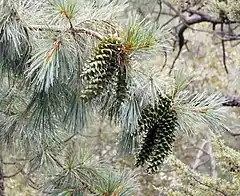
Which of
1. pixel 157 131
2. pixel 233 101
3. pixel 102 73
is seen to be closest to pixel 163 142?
pixel 157 131

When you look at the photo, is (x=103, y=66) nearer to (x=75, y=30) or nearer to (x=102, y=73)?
(x=102, y=73)

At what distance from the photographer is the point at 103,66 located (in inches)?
42.5

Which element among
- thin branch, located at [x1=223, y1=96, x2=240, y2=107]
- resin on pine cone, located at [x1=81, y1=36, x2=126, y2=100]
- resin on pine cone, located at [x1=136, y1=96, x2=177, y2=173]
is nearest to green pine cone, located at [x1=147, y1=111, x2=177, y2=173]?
resin on pine cone, located at [x1=136, y1=96, x2=177, y2=173]

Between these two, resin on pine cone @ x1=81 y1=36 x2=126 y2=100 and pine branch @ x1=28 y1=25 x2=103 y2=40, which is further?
pine branch @ x1=28 y1=25 x2=103 y2=40

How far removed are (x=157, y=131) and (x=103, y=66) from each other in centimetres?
24

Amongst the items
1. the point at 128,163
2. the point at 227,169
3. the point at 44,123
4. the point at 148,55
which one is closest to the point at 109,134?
the point at 128,163

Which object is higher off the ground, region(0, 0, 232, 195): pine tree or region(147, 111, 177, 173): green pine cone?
region(0, 0, 232, 195): pine tree

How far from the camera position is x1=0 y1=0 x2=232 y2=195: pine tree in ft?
3.59

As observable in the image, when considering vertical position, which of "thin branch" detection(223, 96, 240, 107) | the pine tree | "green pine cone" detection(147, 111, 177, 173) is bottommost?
"thin branch" detection(223, 96, 240, 107)

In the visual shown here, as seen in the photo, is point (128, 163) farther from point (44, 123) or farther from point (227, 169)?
point (44, 123)

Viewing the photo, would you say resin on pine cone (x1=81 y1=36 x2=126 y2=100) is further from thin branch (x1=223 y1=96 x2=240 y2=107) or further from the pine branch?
thin branch (x1=223 y1=96 x2=240 y2=107)

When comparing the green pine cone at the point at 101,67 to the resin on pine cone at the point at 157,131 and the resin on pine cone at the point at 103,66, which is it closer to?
the resin on pine cone at the point at 103,66

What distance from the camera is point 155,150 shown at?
48.3 inches

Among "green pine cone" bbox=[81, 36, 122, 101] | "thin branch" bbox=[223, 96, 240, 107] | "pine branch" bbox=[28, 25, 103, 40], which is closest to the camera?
"green pine cone" bbox=[81, 36, 122, 101]
